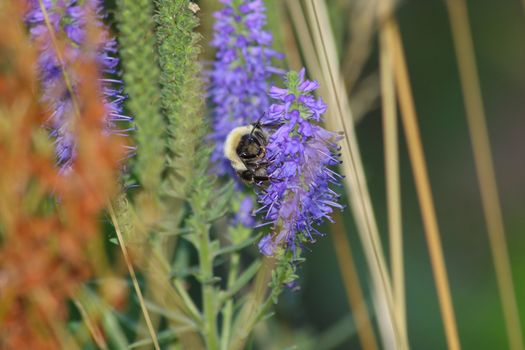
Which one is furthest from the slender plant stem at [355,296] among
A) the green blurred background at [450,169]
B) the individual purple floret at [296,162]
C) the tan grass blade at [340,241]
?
the green blurred background at [450,169]

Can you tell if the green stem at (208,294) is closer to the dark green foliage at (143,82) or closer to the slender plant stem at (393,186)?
the dark green foliage at (143,82)

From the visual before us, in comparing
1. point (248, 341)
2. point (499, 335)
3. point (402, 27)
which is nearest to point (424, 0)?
point (402, 27)

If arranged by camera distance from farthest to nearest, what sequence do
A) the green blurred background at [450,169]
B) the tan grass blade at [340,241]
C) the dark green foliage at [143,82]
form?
the green blurred background at [450,169]
the tan grass blade at [340,241]
the dark green foliage at [143,82]

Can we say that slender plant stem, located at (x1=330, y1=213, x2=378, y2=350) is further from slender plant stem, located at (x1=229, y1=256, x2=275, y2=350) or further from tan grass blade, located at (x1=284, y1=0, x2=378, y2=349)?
slender plant stem, located at (x1=229, y1=256, x2=275, y2=350)

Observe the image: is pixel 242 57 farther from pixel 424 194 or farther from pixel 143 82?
pixel 424 194

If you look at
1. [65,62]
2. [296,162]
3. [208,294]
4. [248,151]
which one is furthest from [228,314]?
[65,62]

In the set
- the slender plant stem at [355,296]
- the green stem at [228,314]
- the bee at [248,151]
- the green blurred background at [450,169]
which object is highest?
the bee at [248,151]

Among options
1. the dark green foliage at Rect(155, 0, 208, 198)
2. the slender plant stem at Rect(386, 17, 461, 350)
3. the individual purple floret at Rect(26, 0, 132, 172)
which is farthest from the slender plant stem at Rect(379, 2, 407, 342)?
the individual purple floret at Rect(26, 0, 132, 172)
